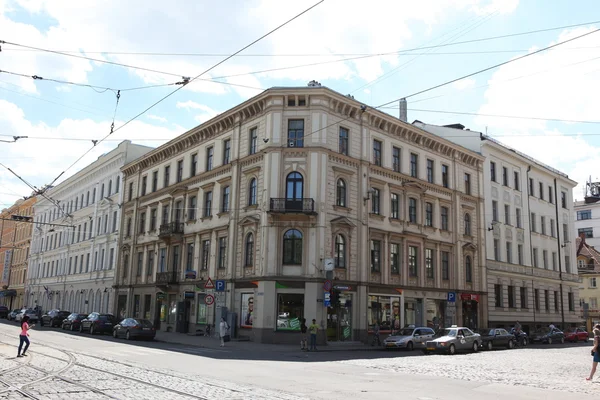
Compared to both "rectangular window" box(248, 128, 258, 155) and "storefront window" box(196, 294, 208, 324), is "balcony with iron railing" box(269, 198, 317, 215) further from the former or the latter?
"storefront window" box(196, 294, 208, 324)

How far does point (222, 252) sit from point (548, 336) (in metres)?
25.2

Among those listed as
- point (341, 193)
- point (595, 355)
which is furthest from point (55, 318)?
point (595, 355)

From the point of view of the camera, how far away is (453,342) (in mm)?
27094

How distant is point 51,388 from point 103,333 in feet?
88.9

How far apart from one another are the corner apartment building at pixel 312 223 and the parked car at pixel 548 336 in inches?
151

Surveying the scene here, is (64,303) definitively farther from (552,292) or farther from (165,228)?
Result: (552,292)

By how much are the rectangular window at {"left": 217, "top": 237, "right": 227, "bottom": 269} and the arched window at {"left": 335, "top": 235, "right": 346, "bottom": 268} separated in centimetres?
751

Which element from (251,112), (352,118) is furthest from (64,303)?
(352,118)

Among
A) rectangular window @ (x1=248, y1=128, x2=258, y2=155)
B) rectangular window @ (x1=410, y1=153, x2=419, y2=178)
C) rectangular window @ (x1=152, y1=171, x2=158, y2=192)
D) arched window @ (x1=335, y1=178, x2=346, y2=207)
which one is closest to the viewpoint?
arched window @ (x1=335, y1=178, x2=346, y2=207)

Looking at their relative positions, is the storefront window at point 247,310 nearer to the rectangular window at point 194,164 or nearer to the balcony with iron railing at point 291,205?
the balcony with iron railing at point 291,205

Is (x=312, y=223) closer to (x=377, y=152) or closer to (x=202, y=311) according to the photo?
(x=377, y=152)

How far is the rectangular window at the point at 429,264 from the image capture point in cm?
3816

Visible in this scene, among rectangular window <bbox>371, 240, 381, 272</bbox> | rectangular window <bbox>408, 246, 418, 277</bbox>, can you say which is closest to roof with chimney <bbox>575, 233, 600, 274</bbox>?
rectangular window <bbox>408, 246, 418, 277</bbox>

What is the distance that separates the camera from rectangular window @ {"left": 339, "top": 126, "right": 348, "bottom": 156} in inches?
1326
